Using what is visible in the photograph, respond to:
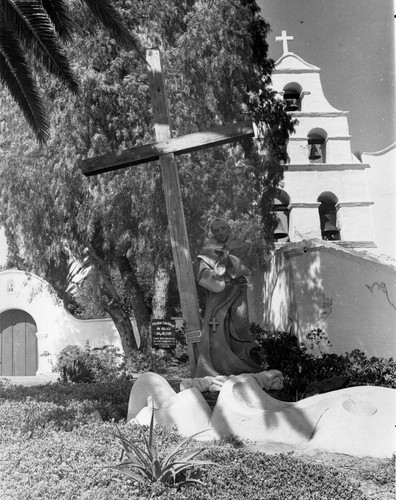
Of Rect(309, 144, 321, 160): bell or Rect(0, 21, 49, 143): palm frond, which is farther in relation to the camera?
Rect(309, 144, 321, 160): bell

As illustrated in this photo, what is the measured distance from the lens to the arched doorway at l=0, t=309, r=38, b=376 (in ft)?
51.9

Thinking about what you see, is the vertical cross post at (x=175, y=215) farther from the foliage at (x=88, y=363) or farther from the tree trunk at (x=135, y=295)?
the tree trunk at (x=135, y=295)

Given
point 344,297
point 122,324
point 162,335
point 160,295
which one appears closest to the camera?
point 344,297

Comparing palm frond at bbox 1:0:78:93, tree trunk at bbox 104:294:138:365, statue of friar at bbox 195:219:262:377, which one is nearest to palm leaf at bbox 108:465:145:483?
statue of friar at bbox 195:219:262:377

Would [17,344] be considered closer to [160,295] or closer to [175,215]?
[160,295]

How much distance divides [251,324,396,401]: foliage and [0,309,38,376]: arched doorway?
686 cm

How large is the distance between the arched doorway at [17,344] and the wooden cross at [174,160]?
9.68 m

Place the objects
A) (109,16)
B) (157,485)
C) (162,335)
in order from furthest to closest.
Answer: (162,335) → (109,16) → (157,485)

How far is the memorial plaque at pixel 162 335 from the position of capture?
43.9ft

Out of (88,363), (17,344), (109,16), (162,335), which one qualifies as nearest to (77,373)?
(88,363)

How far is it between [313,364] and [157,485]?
664cm

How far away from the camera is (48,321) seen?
16.2 metres

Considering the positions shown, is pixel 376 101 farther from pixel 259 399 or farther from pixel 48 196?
pixel 48 196

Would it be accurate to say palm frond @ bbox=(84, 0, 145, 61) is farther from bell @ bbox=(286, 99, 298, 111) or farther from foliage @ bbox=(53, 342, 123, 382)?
bell @ bbox=(286, 99, 298, 111)
